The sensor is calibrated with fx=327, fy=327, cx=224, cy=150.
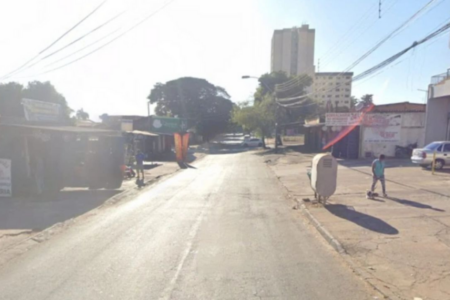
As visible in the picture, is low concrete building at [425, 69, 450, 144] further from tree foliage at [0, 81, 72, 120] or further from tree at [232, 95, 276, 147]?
tree foliage at [0, 81, 72, 120]

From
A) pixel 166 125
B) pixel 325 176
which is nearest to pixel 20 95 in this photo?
pixel 166 125

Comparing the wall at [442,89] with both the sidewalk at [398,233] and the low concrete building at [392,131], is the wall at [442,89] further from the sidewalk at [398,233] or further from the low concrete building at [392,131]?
the sidewalk at [398,233]

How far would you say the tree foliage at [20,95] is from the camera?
3884 cm

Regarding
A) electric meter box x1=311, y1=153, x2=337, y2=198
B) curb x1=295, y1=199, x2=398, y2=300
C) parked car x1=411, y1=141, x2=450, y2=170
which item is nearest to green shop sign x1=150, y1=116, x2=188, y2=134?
parked car x1=411, y1=141, x2=450, y2=170

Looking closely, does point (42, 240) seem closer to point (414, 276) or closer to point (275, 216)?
point (275, 216)

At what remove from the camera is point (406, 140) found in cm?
2538

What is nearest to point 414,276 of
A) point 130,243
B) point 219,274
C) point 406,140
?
point 219,274

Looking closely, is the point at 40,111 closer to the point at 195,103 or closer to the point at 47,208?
the point at 47,208

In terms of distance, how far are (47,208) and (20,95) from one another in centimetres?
3858

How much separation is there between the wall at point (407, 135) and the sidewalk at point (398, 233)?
1276 centimetres

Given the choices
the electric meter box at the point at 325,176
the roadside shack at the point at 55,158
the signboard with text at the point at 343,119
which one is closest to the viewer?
the electric meter box at the point at 325,176

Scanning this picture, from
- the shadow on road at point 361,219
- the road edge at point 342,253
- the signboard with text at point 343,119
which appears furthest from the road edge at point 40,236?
the signboard with text at point 343,119

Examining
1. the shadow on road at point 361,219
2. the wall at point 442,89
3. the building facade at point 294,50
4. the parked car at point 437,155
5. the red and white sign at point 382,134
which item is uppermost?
the building facade at point 294,50

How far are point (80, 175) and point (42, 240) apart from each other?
22.9 ft
